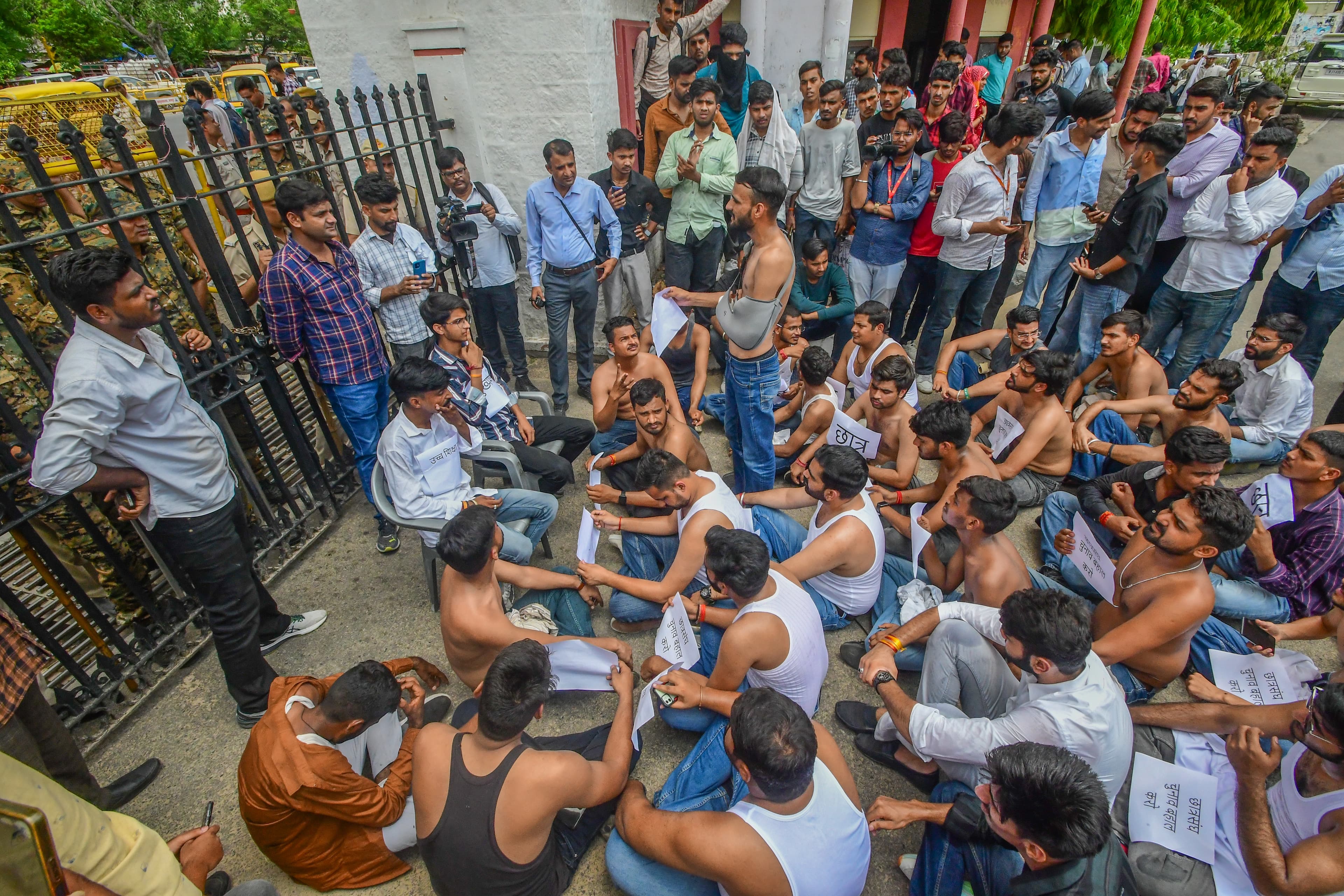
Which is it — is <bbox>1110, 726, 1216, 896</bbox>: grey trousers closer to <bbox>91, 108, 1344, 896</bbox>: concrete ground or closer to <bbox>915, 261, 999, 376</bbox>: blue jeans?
<bbox>91, 108, 1344, 896</bbox>: concrete ground

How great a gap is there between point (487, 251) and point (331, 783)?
4.26 m

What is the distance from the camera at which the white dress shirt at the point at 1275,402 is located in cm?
402

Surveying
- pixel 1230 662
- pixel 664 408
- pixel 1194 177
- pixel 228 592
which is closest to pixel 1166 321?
pixel 1194 177

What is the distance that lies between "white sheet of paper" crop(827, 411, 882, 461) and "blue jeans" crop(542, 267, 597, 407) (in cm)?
215

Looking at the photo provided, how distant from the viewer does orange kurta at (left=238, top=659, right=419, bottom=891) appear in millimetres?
2080

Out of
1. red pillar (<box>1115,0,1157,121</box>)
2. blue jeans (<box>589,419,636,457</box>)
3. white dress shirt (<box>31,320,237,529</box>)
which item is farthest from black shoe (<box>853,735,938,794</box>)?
red pillar (<box>1115,0,1157,121</box>)

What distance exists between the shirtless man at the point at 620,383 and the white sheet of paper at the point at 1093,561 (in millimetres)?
2368

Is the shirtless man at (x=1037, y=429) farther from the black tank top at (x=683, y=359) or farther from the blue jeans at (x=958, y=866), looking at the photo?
the blue jeans at (x=958, y=866)

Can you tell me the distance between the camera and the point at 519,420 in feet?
14.0

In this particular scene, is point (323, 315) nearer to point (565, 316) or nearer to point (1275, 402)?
point (565, 316)

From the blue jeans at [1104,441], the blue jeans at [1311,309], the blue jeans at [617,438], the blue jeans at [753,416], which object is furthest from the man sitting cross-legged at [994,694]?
the blue jeans at [1311,309]

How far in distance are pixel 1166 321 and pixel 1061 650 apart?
4600 mm

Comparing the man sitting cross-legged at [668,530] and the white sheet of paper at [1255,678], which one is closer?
the white sheet of paper at [1255,678]

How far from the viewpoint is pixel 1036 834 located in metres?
1.76
